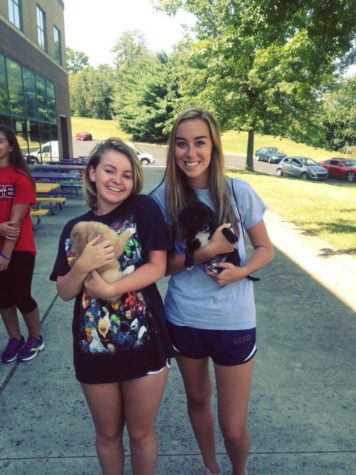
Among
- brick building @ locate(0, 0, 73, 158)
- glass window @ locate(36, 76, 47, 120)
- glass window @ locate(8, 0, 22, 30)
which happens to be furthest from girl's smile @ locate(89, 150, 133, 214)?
glass window @ locate(36, 76, 47, 120)

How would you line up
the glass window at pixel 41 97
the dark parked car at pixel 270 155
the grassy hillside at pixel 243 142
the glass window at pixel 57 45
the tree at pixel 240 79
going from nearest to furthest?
1. the glass window at pixel 41 97
2. the glass window at pixel 57 45
3. the tree at pixel 240 79
4. the dark parked car at pixel 270 155
5. the grassy hillside at pixel 243 142

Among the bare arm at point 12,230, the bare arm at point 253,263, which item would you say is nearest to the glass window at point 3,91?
the bare arm at point 12,230

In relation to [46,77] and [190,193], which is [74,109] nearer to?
[46,77]

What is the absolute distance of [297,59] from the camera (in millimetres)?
22047

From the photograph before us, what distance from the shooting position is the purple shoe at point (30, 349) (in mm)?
3408

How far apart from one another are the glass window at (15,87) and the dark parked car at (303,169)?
1840 centimetres

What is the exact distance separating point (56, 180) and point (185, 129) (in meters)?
11.5

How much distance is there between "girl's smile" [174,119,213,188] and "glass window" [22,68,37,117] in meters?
14.7

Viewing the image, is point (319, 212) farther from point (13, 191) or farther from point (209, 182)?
point (209, 182)

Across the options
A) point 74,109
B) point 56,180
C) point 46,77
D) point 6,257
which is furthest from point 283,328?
point 74,109

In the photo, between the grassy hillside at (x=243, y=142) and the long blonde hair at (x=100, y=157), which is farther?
the grassy hillside at (x=243, y=142)

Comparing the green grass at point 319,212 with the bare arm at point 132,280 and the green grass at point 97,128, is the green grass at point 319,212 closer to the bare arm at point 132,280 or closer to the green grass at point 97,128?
the bare arm at point 132,280

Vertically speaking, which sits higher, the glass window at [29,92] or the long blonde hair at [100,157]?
the glass window at [29,92]

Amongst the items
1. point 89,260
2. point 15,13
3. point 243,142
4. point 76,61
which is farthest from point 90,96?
point 89,260
